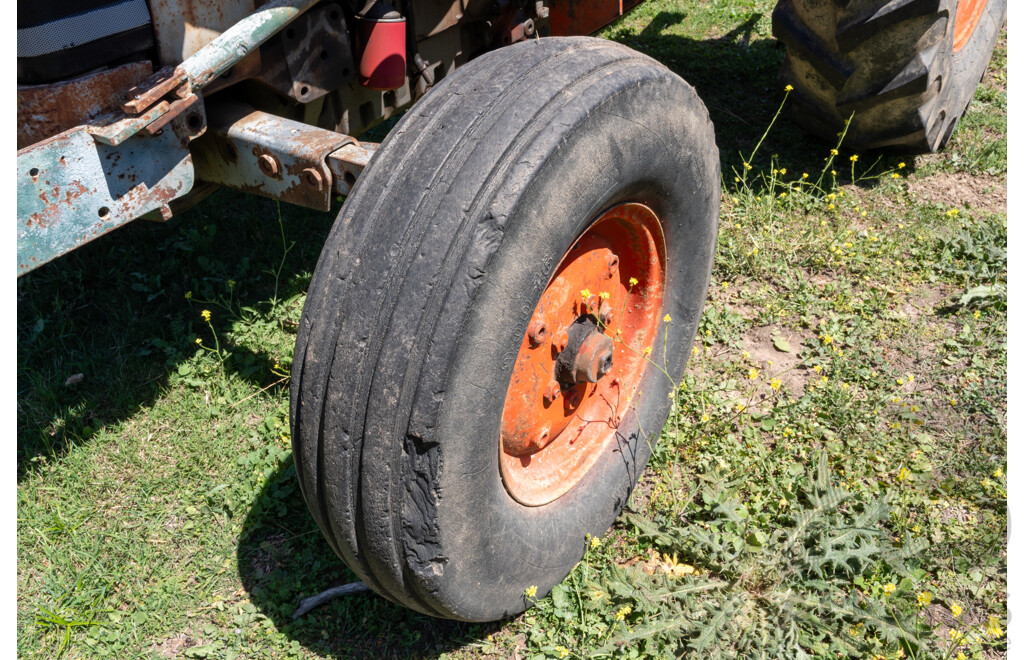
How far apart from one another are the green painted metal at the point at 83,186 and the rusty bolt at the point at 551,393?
107 centimetres

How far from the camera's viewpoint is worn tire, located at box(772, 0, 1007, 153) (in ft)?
10.3

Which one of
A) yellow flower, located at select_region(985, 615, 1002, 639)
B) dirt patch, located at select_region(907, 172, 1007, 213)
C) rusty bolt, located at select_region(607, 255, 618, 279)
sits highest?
rusty bolt, located at select_region(607, 255, 618, 279)

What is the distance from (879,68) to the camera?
332 centimetres

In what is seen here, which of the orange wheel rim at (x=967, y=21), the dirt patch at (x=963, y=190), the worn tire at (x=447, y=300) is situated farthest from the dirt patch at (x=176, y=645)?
the orange wheel rim at (x=967, y=21)

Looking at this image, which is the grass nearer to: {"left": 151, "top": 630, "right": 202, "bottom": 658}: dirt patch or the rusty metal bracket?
{"left": 151, "top": 630, "right": 202, "bottom": 658}: dirt patch

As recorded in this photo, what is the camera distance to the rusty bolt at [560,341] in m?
2.02

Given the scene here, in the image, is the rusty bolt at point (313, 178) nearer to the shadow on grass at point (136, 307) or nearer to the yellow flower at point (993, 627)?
the shadow on grass at point (136, 307)

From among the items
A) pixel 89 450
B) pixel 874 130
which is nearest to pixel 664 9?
pixel 874 130

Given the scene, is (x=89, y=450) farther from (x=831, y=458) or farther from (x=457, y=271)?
(x=831, y=458)

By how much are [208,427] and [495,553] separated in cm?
144

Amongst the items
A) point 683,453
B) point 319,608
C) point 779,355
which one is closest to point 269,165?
point 319,608

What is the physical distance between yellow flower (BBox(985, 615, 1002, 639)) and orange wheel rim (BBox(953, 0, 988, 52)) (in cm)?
305

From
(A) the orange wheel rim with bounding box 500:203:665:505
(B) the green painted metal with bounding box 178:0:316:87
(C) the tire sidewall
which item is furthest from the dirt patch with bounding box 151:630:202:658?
(B) the green painted metal with bounding box 178:0:316:87

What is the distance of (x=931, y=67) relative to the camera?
10.7 feet
